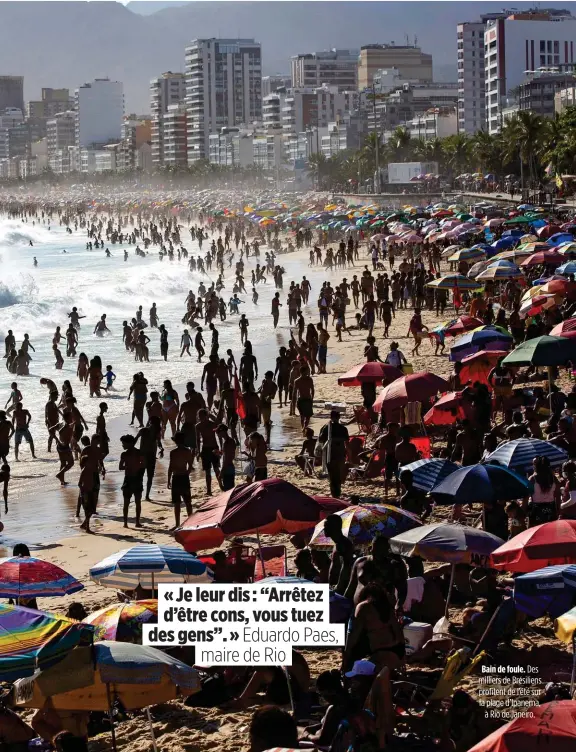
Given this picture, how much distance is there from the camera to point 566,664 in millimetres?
7855

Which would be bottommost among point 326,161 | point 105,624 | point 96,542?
point 96,542

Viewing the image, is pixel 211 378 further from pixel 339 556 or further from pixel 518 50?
pixel 518 50

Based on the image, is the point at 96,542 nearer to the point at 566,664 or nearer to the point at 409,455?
the point at 409,455

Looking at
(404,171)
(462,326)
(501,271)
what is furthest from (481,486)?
(404,171)

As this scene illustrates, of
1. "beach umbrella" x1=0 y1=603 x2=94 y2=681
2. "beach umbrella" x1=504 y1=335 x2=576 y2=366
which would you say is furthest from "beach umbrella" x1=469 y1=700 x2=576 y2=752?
"beach umbrella" x1=504 y1=335 x2=576 y2=366

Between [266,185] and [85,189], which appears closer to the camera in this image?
[266,185]

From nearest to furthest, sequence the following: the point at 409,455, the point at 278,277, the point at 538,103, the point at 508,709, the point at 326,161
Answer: the point at 508,709
the point at 409,455
the point at 278,277
the point at 538,103
the point at 326,161

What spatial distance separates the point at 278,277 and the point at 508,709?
33935 mm

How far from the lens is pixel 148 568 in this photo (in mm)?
8164

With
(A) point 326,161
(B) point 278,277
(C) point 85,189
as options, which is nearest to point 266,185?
(A) point 326,161

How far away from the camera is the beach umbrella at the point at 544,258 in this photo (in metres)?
25.1

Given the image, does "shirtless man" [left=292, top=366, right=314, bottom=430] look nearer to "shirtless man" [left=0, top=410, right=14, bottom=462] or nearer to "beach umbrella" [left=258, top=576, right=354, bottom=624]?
"shirtless man" [left=0, top=410, right=14, bottom=462]

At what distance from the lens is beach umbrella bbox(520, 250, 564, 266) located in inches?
988

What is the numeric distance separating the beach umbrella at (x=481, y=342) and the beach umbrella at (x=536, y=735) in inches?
465
